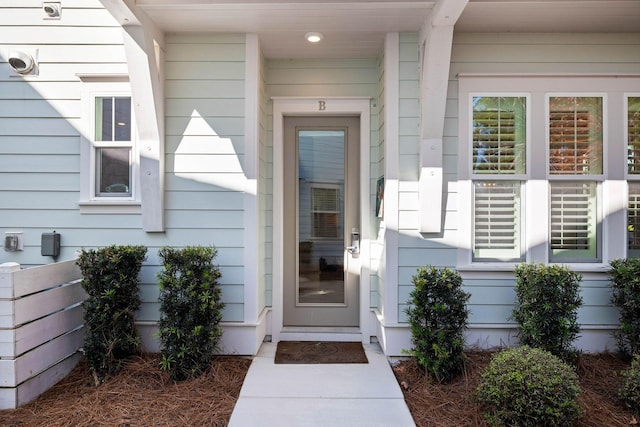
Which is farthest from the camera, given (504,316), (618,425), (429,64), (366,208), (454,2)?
(366,208)

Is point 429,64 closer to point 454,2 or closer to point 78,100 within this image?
point 454,2

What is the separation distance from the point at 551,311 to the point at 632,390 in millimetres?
633

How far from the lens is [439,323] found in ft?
9.36

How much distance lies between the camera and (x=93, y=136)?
3.40 metres

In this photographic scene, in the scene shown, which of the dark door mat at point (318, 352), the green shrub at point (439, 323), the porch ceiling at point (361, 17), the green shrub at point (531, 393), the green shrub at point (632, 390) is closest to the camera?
the green shrub at point (531, 393)

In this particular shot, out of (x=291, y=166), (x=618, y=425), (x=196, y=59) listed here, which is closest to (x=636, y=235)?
(x=618, y=425)

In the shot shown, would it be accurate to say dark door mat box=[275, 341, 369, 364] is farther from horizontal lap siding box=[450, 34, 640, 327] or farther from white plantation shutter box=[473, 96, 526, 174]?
horizontal lap siding box=[450, 34, 640, 327]

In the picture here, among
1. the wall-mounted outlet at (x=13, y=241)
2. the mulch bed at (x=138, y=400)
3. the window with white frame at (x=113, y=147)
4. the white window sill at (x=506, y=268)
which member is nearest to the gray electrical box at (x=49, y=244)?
the wall-mounted outlet at (x=13, y=241)

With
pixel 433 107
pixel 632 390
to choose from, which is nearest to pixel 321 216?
pixel 433 107

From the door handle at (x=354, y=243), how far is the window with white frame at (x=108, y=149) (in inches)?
77.5

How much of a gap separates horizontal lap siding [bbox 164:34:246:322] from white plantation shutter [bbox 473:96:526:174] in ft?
6.67

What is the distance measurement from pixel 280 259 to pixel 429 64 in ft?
7.04

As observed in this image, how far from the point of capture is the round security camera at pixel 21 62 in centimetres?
332

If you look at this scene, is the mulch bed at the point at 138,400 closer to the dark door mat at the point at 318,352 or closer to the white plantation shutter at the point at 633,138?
the dark door mat at the point at 318,352
